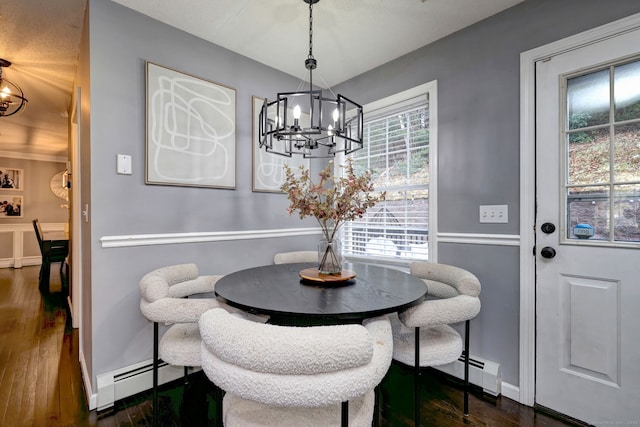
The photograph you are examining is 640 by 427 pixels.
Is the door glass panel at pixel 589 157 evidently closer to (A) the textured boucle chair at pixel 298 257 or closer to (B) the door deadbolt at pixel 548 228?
(B) the door deadbolt at pixel 548 228

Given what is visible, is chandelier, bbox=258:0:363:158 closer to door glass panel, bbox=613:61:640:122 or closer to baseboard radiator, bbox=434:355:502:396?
door glass panel, bbox=613:61:640:122

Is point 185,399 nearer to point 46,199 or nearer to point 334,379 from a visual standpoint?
point 334,379

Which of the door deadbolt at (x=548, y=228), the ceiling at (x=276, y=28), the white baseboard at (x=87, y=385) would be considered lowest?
the white baseboard at (x=87, y=385)

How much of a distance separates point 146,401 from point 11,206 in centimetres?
696

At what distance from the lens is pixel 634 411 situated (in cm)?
153

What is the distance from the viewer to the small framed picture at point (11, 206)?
241 inches

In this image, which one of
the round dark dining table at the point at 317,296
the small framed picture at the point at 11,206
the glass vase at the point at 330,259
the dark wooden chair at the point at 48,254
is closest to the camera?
the round dark dining table at the point at 317,296

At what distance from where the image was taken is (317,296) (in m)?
1.35

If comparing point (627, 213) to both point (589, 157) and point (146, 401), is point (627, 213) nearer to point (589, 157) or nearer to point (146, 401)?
point (589, 157)

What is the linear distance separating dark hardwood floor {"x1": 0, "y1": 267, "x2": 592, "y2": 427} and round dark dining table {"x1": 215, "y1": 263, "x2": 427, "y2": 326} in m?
0.82

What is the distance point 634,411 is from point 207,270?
266cm

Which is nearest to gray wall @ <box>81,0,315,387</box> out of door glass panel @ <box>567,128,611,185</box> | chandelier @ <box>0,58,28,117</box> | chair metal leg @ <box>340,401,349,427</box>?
chandelier @ <box>0,58,28,117</box>

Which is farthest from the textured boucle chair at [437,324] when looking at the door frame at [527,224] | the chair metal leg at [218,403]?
the chair metal leg at [218,403]

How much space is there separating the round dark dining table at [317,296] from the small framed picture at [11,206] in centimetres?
738
